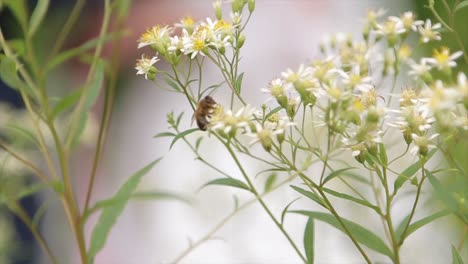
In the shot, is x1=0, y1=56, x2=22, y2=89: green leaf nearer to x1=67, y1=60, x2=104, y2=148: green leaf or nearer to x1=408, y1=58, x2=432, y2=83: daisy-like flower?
x1=67, y1=60, x2=104, y2=148: green leaf

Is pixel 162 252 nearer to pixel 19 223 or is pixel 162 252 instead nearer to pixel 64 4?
pixel 19 223

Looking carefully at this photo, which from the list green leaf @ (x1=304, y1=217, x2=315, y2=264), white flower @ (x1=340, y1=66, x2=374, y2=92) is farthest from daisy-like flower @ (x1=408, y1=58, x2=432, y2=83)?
green leaf @ (x1=304, y1=217, x2=315, y2=264)

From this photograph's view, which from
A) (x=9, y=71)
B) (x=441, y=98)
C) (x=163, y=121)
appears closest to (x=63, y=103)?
(x=9, y=71)

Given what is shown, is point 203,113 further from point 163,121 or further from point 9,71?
point 163,121

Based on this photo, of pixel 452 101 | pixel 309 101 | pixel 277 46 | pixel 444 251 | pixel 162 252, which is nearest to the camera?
pixel 452 101

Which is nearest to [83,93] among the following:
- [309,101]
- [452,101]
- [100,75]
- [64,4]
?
[100,75]

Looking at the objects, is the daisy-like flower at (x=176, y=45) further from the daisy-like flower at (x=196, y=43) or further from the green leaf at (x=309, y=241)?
the green leaf at (x=309, y=241)

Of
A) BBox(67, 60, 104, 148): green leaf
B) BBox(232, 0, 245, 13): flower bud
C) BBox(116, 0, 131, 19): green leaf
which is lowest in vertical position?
BBox(67, 60, 104, 148): green leaf

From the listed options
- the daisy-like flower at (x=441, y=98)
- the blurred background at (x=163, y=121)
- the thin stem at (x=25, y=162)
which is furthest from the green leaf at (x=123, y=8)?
the blurred background at (x=163, y=121)
